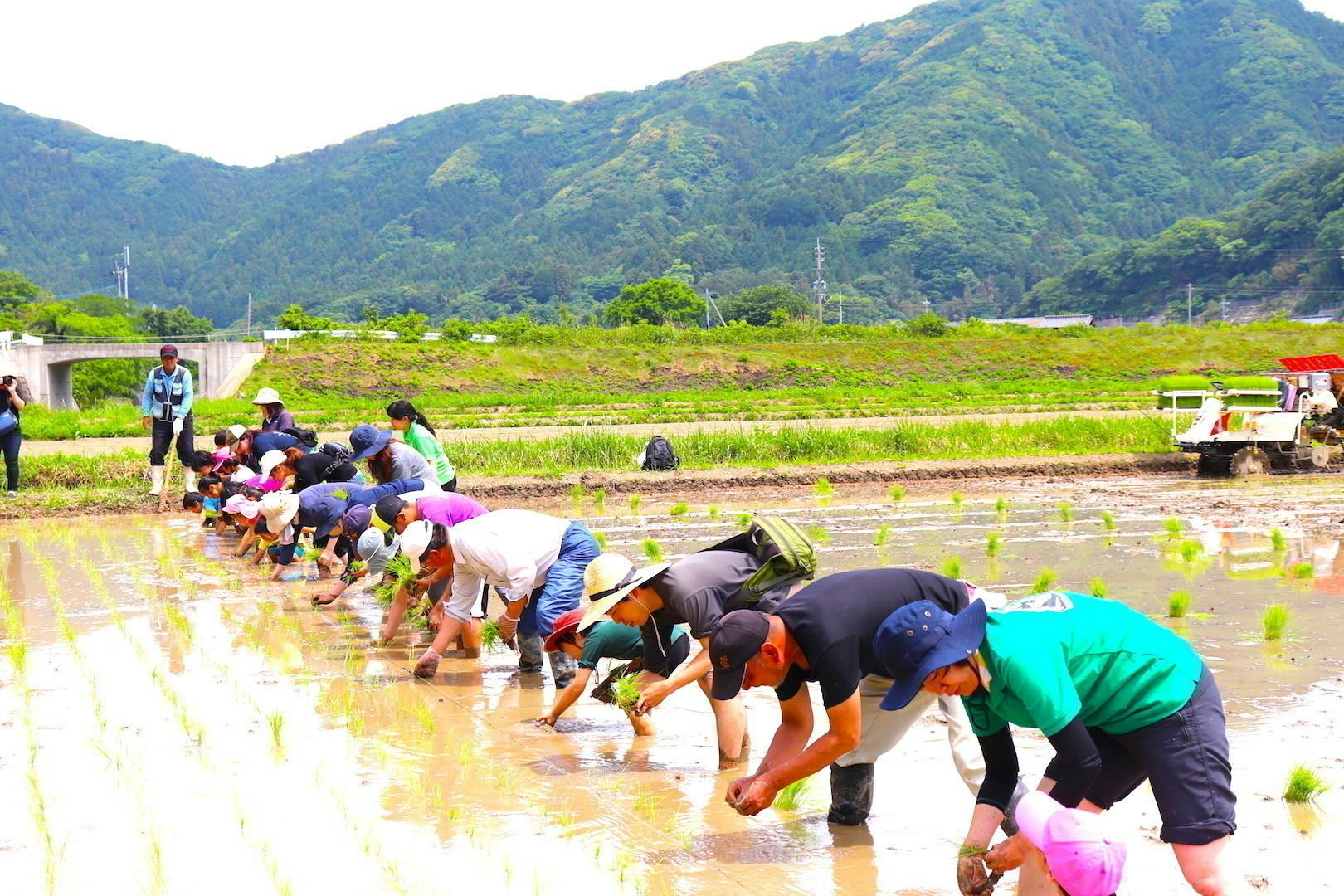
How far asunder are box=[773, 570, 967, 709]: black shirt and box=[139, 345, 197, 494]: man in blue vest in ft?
34.9

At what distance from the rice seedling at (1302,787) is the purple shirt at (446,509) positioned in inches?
156

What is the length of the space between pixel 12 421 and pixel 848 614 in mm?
12419

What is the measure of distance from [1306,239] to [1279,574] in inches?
3859

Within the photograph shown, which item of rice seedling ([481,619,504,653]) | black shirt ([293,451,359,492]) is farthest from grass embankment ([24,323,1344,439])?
rice seedling ([481,619,504,653])

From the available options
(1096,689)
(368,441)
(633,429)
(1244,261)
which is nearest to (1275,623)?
(1096,689)

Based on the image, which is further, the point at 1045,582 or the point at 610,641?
the point at 1045,582

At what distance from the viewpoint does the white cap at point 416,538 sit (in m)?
6.66

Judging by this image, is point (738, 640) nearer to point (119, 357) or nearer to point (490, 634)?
point (490, 634)

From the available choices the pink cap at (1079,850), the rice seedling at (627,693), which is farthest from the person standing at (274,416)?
the pink cap at (1079,850)

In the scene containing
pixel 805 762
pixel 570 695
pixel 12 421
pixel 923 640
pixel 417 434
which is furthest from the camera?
pixel 12 421

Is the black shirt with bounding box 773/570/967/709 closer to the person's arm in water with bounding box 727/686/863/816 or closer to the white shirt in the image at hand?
the person's arm in water with bounding box 727/686/863/816

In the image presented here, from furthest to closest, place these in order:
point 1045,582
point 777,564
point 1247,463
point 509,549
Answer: point 1247,463
point 1045,582
point 509,549
point 777,564

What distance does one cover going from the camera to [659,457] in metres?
16.2

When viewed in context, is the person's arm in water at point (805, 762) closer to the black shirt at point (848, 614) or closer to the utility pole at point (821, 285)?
the black shirt at point (848, 614)
